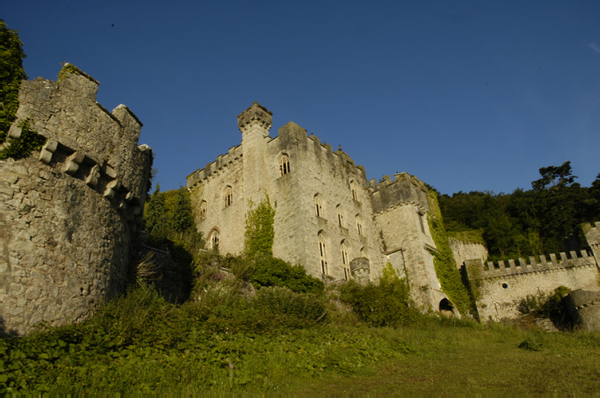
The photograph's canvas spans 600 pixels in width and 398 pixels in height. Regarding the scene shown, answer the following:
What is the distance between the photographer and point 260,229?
22.2 meters

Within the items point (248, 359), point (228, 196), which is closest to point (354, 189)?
point (228, 196)

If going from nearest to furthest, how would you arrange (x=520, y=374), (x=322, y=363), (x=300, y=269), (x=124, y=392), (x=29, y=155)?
(x=124, y=392)
(x=29, y=155)
(x=520, y=374)
(x=322, y=363)
(x=300, y=269)

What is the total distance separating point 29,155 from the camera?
7.83 meters

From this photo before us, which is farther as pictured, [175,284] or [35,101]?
[175,284]

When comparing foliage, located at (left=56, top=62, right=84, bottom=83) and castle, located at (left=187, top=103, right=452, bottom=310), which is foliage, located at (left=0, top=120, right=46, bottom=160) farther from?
castle, located at (left=187, top=103, right=452, bottom=310)

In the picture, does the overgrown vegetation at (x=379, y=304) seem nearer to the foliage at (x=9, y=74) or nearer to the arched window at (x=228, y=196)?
the arched window at (x=228, y=196)

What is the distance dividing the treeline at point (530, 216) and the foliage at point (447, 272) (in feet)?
34.7

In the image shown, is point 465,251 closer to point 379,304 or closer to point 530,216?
point 530,216

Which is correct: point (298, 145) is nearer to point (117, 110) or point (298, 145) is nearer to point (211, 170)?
point (211, 170)

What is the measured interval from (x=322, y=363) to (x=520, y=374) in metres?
4.36

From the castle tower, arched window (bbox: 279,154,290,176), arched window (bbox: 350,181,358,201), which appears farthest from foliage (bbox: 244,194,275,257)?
arched window (bbox: 350,181,358,201)

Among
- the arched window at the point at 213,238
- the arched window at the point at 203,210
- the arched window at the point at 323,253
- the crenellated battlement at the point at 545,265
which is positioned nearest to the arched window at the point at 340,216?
the arched window at the point at 323,253

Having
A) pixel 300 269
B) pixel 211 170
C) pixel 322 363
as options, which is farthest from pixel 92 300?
pixel 211 170

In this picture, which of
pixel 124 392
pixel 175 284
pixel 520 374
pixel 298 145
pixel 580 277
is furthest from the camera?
pixel 580 277
